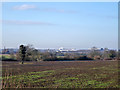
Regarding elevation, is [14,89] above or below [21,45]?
below

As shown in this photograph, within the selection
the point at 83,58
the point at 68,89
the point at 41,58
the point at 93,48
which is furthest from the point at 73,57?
the point at 68,89

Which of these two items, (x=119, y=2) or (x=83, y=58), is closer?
(x=119, y=2)

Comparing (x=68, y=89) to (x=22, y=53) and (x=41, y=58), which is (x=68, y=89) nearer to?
(x=22, y=53)

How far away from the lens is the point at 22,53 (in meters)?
34.8

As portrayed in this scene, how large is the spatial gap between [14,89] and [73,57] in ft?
147

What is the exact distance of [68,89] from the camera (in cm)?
1051

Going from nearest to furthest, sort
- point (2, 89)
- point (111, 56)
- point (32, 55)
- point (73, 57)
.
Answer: point (2, 89) → point (32, 55) → point (73, 57) → point (111, 56)

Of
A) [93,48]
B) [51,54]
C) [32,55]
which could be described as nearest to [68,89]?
[32,55]

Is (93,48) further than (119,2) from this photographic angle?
Yes

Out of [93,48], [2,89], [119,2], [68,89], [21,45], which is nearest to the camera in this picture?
[2,89]

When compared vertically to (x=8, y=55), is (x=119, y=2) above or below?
above

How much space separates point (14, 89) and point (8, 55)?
131 feet

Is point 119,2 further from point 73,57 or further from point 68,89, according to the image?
point 73,57

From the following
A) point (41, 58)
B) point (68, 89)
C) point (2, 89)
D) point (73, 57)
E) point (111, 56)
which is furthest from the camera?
point (111, 56)
